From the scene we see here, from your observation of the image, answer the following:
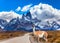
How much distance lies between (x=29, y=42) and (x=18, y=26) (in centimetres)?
5293

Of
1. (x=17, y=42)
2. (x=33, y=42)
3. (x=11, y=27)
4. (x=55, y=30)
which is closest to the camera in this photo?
(x=33, y=42)

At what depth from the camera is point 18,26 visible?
6512 cm

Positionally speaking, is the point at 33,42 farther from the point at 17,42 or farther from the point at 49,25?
the point at 49,25

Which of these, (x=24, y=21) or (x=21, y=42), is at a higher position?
(x=24, y=21)

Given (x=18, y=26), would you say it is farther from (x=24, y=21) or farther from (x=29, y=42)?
(x=29, y=42)

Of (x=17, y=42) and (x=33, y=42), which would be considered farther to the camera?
(x=17, y=42)

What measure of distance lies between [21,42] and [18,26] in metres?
52.2

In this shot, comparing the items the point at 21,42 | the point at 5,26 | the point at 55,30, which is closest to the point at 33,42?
the point at 21,42

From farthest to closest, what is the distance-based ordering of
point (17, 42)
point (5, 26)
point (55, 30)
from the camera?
1. point (55, 30)
2. point (5, 26)
3. point (17, 42)

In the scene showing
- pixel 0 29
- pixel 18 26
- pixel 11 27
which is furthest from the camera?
pixel 18 26

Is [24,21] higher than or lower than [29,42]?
higher

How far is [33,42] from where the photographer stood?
1208cm

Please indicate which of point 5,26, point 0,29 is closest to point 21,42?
point 0,29

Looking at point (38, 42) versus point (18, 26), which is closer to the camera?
point (38, 42)
